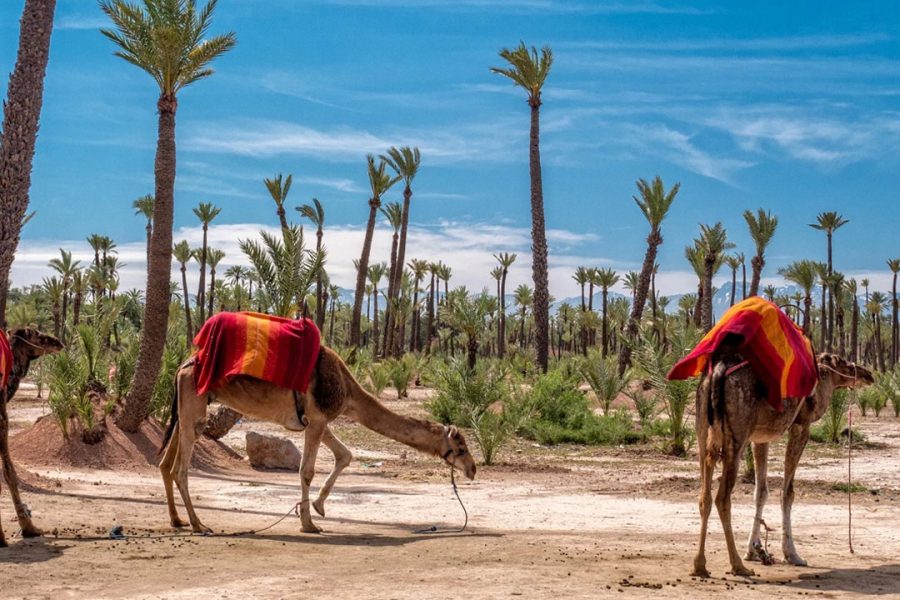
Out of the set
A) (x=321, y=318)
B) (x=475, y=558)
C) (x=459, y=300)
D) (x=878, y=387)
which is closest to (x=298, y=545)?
(x=475, y=558)

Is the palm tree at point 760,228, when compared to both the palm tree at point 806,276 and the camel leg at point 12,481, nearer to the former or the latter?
the palm tree at point 806,276

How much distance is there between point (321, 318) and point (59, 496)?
4526cm

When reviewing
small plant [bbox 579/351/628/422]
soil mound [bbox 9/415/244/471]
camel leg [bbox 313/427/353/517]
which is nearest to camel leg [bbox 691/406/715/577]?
camel leg [bbox 313/427/353/517]

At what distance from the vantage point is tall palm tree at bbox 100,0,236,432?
17000 mm

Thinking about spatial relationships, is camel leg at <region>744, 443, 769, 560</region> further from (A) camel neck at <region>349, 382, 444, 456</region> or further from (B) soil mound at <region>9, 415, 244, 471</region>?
(B) soil mound at <region>9, 415, 244, 471</region>

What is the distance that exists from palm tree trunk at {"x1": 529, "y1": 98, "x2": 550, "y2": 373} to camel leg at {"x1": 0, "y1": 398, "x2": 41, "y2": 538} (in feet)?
83.7

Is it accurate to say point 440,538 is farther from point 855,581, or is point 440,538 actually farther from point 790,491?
point 855,581

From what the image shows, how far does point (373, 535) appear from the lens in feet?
34.1

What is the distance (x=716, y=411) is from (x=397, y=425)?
4.01 metres

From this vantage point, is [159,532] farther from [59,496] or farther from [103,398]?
[103,398]

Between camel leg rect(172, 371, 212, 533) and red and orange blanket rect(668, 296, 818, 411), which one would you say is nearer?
red and orange blanket rect(668, 296, 818, 411)

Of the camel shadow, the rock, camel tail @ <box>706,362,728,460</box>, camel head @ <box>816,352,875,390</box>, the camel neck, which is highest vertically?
camel head @ <box>816,352,875,390</box>

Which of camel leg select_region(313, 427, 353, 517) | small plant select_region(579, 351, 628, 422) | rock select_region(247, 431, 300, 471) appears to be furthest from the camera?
small plant select_region(579, 351, 628, 422)

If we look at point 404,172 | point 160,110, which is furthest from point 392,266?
point 160,110
